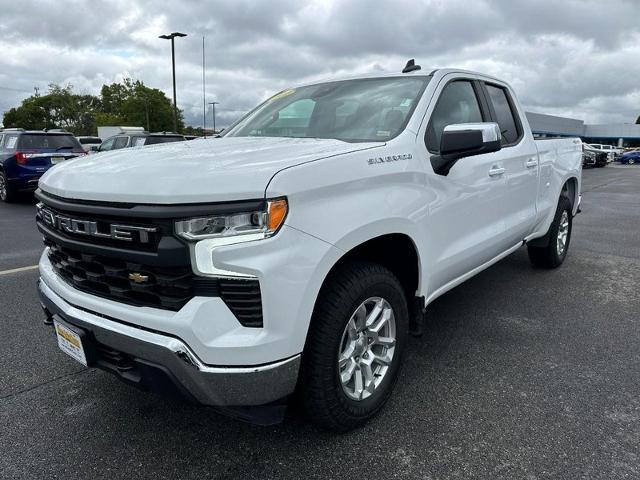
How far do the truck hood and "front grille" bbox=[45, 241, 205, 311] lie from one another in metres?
0.27

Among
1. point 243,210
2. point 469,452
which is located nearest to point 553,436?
point 469,452

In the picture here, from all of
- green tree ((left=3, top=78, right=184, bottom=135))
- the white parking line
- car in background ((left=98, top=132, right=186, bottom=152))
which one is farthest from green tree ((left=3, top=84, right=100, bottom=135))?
the white parking line

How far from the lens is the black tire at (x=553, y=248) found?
5.15 metres

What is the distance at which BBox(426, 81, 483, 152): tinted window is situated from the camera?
3000mm

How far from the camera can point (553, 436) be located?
2.46 meters

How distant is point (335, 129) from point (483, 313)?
210 centimetres

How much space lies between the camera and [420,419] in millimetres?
2629

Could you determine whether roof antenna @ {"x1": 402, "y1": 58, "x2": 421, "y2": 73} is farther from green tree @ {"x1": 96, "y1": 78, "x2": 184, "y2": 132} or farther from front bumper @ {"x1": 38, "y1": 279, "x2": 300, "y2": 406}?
green tree @ {"x1": 96, "y1": 78, "x2": 184, "y2": 132}

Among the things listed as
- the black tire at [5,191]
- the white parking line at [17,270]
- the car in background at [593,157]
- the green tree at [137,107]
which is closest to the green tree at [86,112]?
the green tree at [137,107]

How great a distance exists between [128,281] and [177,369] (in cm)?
43

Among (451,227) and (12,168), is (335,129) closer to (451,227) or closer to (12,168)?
(451,227)

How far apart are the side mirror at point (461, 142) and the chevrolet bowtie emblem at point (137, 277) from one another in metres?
1.67

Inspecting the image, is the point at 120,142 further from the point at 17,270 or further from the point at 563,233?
the point at 563,233

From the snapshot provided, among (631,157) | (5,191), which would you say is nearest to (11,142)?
(5,191)
